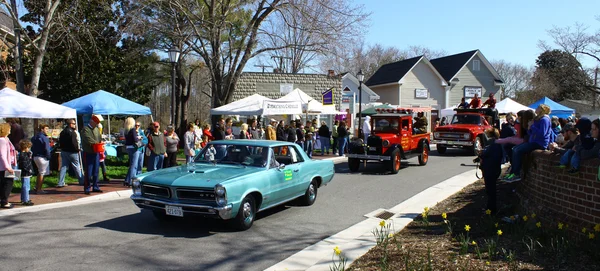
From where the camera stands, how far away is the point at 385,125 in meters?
15.7

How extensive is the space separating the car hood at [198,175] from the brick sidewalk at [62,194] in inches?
147

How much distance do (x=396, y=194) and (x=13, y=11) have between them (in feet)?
52.0

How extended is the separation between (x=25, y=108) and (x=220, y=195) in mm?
8598

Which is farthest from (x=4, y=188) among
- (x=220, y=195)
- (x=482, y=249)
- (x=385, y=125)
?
(x=385, y=125)

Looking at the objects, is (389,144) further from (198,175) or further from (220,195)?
(220,195)

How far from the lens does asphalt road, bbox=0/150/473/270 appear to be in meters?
5.88

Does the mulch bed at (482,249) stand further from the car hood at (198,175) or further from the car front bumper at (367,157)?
the car front bumper at (367,157)

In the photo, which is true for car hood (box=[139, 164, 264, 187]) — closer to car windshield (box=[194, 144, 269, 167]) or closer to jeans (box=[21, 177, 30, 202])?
car windshield (box=[194, 144, 269, 167])

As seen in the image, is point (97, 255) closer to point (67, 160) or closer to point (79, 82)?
point (67, 160)

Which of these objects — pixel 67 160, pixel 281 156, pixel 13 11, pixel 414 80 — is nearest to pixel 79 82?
pixel 13 11

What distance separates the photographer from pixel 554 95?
60750mm

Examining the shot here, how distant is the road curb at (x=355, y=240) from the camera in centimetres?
584

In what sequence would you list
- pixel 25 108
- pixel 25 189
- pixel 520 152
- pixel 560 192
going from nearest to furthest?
1. pixel 560 192
2. pixel 520 152
3. pixel 25 189
4. pixel 25 108

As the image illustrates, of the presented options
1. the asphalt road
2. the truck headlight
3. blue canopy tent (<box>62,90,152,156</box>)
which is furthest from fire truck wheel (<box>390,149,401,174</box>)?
blue canopy tent (<box>62,90,152,156</box>)
